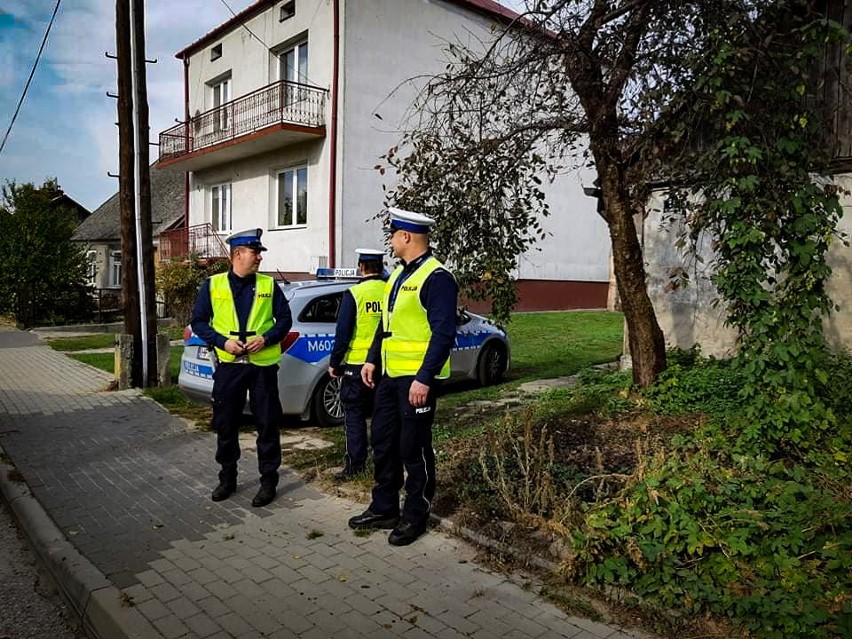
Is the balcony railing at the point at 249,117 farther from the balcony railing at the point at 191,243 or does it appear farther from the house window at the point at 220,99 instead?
the balcony railing at the point at 191,243

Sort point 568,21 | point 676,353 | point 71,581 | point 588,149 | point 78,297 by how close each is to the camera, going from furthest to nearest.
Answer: point 78,297 < point 676,353 < point 588,149 < point 568,21 < point 71,581

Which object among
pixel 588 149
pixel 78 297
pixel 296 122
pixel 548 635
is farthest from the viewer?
pixel 78 297

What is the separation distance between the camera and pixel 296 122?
16.8 meters

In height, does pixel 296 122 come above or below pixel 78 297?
above

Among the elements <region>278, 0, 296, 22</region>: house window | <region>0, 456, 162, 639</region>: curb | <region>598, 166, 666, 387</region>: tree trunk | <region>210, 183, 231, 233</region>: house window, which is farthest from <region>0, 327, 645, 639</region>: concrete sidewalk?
<region>210, 183, 231, 233</region>: house window

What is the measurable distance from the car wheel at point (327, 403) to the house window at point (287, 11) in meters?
13.9

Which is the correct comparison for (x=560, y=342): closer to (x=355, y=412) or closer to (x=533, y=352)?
(x=533, y=352)

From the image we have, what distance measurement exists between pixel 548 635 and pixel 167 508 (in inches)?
118

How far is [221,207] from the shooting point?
21.9 m

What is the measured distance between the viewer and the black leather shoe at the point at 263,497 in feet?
15.8

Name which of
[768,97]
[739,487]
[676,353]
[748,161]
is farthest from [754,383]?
[676,353]

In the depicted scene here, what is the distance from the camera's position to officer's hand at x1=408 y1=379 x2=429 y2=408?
386 centimetres

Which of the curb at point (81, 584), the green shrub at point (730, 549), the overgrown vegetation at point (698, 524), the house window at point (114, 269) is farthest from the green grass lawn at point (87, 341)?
the house window at point (114, 269)

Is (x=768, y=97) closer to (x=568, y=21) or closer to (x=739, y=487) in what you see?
(x=568, y=21)
